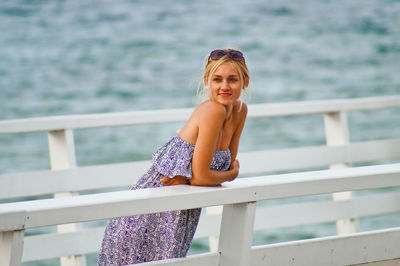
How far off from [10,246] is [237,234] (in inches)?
28.0

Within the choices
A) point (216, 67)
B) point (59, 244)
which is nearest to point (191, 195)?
point (216, 67)

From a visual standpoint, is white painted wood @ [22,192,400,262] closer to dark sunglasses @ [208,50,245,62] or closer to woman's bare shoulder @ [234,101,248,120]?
woman's bare shoulder @ [234,101,248,120]

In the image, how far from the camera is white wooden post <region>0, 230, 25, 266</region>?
1.90m

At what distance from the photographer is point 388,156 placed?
525 centimetres

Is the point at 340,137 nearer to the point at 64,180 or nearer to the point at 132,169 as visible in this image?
the point at 132,169

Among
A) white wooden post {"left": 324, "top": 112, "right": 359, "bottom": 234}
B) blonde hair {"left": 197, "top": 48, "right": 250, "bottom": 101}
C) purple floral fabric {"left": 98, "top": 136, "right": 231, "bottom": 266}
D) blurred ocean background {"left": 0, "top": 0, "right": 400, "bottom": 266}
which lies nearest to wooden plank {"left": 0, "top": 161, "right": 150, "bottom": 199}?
white wooden post {"left": 324, "top": 112, "right": 359, "bottom": 234}

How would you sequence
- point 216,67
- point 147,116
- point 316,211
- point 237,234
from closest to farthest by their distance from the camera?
point 237,234 < point 216,67 < point 147,116 < point 316,211

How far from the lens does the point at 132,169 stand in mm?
4465

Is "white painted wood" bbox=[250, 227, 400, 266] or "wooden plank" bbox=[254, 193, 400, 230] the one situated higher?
"wooden plank" bbox=[254, 193, 400, 230]

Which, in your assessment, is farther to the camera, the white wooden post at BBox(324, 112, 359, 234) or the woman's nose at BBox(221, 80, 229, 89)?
the white wooden post at BBox(324, 112, 359, 234)

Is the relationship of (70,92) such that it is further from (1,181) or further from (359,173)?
(359,173)

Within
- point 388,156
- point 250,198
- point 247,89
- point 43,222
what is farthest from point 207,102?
point 388,156

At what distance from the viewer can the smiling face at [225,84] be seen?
8.89ft

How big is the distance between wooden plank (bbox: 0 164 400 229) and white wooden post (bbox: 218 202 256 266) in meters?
0.06
